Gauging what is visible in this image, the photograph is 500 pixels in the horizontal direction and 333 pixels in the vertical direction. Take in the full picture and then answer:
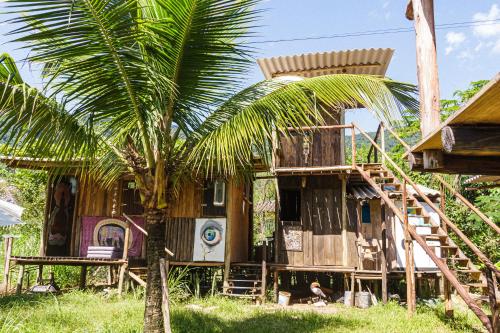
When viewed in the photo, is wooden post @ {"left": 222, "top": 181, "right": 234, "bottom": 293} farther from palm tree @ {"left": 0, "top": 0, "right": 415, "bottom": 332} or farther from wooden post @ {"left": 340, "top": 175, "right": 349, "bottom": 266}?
palm tree @ {"left": 0, "top": 0, "right": 415, "bottom": 332}

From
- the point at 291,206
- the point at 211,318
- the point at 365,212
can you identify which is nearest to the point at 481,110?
the point at 211,318

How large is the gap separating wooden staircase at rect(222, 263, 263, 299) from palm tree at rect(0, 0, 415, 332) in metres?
5.47

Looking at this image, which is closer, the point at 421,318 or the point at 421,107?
the point at 421,107

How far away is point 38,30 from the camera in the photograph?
12.1 ft

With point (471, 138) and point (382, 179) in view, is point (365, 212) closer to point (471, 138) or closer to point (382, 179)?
point (382, 179)

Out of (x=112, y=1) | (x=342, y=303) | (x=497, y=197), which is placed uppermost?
(x=112, y=1)

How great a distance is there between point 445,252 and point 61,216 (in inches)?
390

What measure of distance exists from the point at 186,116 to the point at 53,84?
58.1 inches

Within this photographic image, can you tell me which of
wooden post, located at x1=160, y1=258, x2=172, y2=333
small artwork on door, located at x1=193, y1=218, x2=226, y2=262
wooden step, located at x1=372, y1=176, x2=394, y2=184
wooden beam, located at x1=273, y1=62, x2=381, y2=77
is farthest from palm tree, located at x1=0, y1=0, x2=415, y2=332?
wooden beam, located at x1=273, y1=62, x2=381, y2=77

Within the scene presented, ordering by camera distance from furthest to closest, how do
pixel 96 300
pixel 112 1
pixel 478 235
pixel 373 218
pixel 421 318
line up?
pixel 478 235 < pixel 373 218 < pixel 96 300 < pixel 421 318 < pixel 112 1

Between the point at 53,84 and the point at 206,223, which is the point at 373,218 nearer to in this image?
the point at 206,223

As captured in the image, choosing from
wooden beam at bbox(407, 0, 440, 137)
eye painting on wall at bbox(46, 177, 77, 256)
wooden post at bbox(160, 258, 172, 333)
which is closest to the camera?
wooden post at bbox(160, 258, 172, 333)

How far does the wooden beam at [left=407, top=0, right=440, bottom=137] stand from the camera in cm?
491

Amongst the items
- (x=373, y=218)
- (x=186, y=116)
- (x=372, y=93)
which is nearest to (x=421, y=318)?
(x=373, y=218)
